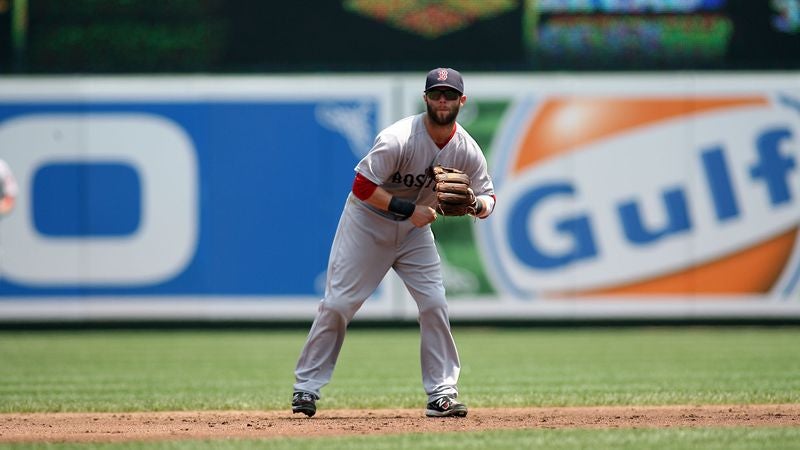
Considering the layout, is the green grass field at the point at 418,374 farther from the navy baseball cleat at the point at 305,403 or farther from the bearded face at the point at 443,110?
the bearded face at the point at 443,110

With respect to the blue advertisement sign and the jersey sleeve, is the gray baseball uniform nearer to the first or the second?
the jersey sleeve

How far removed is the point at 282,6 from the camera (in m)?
14.6

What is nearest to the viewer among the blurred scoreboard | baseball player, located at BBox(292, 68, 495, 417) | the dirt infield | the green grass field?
the green grass field

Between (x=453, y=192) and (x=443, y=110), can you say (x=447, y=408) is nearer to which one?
(x=453, y=192)

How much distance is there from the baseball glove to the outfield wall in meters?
8.34

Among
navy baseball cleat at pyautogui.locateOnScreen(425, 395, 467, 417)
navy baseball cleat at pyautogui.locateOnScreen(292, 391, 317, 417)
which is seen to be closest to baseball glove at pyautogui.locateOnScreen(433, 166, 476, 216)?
navy baseball cleat at pyautogui.locateOnScreen(425, 395, 467, 417)

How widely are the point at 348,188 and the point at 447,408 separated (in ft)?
27.2

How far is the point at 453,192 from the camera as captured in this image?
21.9 feet

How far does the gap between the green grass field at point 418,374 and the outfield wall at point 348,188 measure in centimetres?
45

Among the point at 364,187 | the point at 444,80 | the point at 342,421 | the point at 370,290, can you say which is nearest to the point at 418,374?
the point at 370,290

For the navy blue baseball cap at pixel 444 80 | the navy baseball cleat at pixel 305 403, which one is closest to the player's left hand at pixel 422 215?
the navy blue baseball cap at pixel 444 80

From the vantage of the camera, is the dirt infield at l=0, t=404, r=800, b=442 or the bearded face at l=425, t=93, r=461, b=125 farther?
the bearded face at l=425, t=93, r=461, b=125

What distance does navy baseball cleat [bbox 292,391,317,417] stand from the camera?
6.98 m

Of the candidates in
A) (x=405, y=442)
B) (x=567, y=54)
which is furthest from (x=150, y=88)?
(x=405, y=442)
